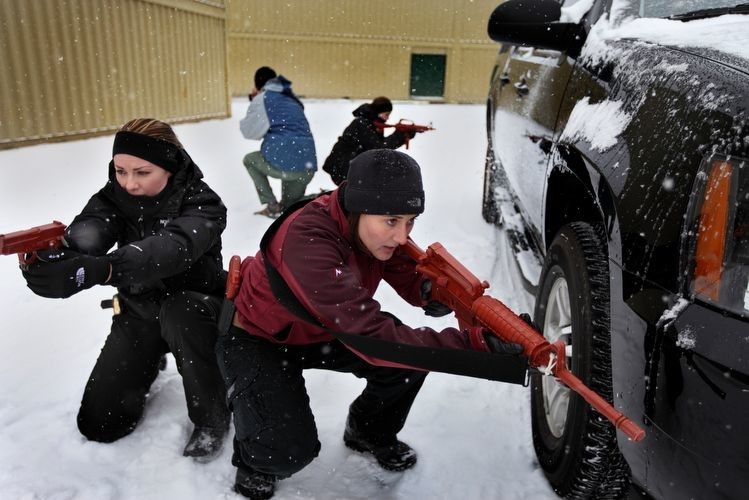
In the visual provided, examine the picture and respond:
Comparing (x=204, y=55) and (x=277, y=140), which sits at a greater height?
(x=204, y=55)

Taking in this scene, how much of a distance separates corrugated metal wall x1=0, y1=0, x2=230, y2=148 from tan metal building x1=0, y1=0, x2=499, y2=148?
2 centimetres

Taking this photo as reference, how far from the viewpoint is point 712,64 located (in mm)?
1320

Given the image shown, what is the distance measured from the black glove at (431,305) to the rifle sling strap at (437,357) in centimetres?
49

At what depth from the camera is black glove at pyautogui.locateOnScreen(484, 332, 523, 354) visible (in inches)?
60.2

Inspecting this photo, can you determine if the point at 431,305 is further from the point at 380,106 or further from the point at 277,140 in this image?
the point at 277,140

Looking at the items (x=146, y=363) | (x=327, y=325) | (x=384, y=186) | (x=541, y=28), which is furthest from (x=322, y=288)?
(x=541, y=28)

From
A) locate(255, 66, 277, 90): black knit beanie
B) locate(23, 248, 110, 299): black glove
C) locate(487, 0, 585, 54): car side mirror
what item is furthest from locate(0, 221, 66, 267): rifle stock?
locate(255, 66, 277, 90): black knit beanie

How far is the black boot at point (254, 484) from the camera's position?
1988mm

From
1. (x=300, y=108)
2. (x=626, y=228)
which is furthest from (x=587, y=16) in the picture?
(x=300, y=108)

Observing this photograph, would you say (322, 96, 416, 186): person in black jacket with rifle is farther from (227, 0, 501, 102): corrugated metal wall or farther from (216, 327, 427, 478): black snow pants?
(227, 0, 501, 102): corrugated metal wall

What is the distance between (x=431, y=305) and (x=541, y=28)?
1128mm

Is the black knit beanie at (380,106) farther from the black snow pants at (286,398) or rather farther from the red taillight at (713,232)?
the red taillight at (713,232)

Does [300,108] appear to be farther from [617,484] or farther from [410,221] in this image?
[617,484]

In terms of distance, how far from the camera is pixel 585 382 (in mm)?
1641
